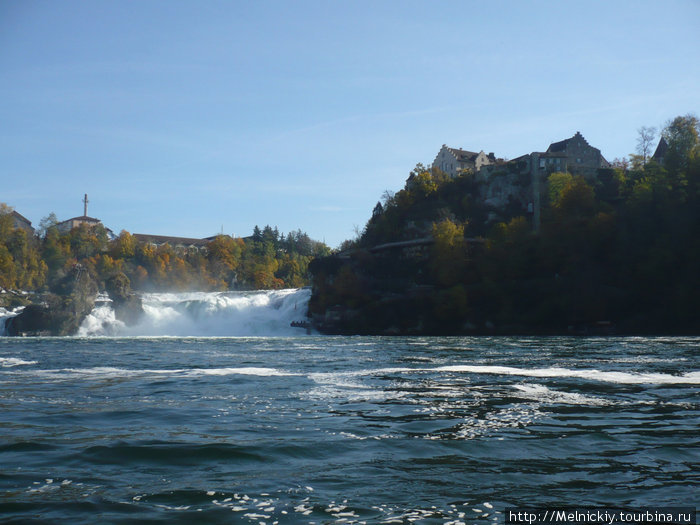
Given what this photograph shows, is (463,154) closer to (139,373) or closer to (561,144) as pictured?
(561,144)

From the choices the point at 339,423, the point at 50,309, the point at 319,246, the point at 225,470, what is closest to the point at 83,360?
the point at 339,423

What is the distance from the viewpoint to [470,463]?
801 centimetres

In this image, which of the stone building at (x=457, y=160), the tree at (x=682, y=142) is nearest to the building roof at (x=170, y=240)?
the stone building at (x=457, y=160)

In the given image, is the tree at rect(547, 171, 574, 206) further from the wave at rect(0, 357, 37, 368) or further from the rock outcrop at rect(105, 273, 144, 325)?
the wave at rect(0, 357, 37, 368)

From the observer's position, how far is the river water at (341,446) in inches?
247

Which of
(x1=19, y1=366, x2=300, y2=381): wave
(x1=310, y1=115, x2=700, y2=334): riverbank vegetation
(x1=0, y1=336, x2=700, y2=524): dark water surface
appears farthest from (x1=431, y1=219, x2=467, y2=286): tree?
(x1=0, y1=336, x2=700, y2=524): dark water surface

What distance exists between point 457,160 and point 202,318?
60533 millimetres

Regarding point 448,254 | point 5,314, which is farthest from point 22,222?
point 448,254

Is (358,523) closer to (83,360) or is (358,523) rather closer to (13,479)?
(13,479)

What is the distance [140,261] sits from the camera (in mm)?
139750

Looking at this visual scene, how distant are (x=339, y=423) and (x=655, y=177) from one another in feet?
245

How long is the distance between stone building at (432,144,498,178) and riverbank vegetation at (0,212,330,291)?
50885 millimetres

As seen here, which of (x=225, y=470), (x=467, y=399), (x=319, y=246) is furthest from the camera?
(x=319, y=246)

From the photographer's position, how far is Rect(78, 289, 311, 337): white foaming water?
65.5 meters
